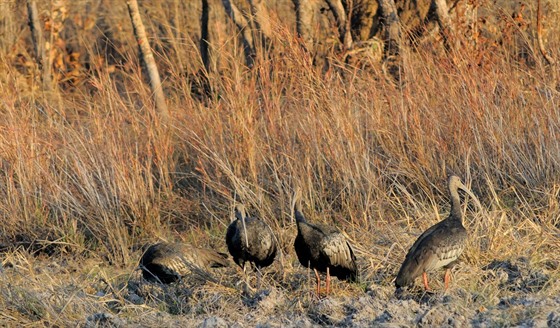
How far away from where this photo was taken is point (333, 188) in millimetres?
7590

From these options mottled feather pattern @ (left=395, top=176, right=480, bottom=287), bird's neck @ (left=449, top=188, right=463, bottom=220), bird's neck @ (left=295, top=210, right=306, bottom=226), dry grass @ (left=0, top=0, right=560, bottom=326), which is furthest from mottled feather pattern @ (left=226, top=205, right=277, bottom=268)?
bird's neck @ (left=449, top=188, right=463, bottom=220)

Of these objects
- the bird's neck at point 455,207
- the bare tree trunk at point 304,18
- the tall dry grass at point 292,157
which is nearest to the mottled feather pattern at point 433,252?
the bird's neck at point 455,207

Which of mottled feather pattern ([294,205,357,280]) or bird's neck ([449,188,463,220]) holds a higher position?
bird's neck ([449,188,463,220])

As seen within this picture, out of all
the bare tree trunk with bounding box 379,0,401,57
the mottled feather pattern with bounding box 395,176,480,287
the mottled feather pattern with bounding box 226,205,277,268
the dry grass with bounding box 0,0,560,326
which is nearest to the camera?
the mottled feather pattern with bounding box 395,176,480,287

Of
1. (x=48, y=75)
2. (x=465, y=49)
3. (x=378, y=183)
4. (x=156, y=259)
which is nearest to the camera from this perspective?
(x=156, y=259)

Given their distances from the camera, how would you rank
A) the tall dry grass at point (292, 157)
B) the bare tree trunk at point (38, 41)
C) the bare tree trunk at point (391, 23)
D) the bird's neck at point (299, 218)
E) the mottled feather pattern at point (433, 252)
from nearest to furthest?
the mottled feather pattern at point (433, 252) → the bird's neck at point (299, 218) → the tall dry grass at point (292, 157) → the bare tree trunk at point (391, 23) → the bare tree trunk at point (38, 41)

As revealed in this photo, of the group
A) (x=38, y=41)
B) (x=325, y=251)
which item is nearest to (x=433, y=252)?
(x=325, y=251)

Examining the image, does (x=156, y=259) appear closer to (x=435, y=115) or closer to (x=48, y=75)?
(x=435, y=115)

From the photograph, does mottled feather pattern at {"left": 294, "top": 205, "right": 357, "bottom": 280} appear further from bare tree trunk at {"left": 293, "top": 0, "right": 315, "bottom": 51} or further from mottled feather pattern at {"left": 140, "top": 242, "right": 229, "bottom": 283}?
bare tree trunk at {"left": 293, "top": 0, "right": 315, "bottom": 51}

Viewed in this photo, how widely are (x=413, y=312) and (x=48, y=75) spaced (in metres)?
7.96

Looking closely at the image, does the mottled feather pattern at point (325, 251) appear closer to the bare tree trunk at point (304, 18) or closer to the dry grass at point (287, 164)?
the dry grass at point (287, 164)

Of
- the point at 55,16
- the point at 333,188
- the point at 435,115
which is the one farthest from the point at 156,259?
the point at 55,16

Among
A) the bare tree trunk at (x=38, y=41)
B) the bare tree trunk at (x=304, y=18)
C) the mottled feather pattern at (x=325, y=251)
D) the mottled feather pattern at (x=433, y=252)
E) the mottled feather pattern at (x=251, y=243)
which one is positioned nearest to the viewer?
the mottled feather pattern at (x=433, y=252)

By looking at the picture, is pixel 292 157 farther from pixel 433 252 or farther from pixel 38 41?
pixel 38 41
